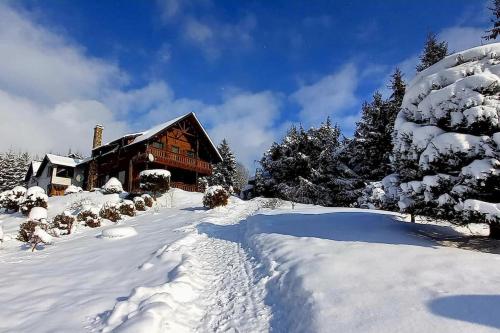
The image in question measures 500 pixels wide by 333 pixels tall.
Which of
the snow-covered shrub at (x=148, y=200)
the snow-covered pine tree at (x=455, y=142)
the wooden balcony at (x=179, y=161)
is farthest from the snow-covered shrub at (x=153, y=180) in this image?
the snow-covered pine tree at (x=455, y=142)

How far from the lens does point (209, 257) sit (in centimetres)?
1058

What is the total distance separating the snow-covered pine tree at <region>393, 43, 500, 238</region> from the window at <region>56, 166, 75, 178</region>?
136ft

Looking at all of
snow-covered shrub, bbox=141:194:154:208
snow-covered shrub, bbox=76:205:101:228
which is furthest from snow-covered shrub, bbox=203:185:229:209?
snow-covered shrub, bbox=76:205:101:228

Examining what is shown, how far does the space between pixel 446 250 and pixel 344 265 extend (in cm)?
233

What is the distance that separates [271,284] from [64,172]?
41847mm

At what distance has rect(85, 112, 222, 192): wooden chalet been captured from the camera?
32031 mm

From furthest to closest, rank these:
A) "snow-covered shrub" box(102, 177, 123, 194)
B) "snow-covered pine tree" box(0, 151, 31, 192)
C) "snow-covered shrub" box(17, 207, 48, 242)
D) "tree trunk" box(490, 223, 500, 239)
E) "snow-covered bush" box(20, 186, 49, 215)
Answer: "snow-covered pine tree" box(0, 151, 31, 192) → "snow-covered shrub" box(102, 177, 123, 194) → "snow-covered bush" box(20, 186, 49, 215) → "snow-covered shrub" box(17, 207, 48, 242) → "tree trunk" box(490, 223, 500, 239)

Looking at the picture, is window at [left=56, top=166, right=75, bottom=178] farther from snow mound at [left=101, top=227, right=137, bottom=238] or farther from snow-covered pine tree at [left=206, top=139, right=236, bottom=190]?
snow mound at [left=101, top=227, right=137, bottom=238]

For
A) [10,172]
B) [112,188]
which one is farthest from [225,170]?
[10,172]

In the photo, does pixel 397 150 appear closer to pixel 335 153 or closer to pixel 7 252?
pixel 7 252

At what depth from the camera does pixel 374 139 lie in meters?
25.4

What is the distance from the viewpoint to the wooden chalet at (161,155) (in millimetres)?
32031

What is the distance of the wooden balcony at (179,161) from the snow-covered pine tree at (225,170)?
14528mm

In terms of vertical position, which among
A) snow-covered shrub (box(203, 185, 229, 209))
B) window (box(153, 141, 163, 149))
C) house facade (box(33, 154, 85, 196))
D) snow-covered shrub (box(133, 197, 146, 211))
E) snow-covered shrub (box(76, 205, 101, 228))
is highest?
window (box(153, 141, 163, 149))
